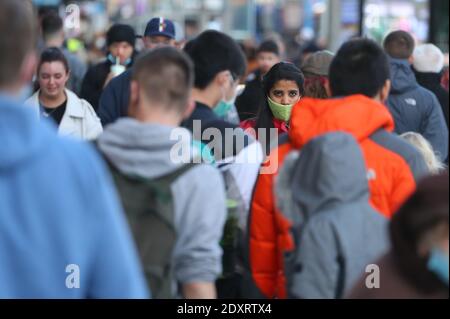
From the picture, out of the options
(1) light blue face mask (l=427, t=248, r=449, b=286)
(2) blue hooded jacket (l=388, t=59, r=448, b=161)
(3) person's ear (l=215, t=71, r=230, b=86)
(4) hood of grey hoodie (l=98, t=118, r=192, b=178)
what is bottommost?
(2) blue hooded jacket (l=388, t=59, r=448, b=161)

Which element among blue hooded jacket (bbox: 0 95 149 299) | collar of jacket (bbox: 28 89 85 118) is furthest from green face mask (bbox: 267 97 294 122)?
blue hooded jacket (bbox: 0 95 149 299)

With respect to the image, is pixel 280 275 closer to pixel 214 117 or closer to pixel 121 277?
pixel 214 117

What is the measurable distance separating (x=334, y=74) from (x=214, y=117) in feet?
2.40

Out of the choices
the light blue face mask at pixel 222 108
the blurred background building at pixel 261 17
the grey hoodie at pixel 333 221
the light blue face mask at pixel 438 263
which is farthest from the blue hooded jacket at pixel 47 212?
the blurred background building at pixel 261 17

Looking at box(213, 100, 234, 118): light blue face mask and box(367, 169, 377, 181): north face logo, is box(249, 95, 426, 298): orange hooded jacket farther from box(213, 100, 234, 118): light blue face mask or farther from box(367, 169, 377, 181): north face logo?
box(213, 100, 234, 118): light blue face mask

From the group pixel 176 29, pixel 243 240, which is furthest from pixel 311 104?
pixel 176 29

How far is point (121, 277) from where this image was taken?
2666 millimetres

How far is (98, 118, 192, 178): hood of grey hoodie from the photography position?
12.6 ft

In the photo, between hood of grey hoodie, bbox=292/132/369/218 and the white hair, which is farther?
the white hair

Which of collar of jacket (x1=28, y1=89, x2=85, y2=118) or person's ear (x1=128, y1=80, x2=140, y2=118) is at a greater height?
person's ear (x1=128, y1=80, x2=140, y2=118)

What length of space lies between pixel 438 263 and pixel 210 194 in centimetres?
103

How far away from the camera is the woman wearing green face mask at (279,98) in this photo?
7.00 metres

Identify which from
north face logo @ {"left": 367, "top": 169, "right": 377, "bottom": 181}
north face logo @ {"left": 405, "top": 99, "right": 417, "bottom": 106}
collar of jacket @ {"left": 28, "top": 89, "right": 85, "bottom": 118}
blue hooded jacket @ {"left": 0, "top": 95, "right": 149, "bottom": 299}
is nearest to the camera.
A: blue hooded jacket @ {"left": 0, "top": 95, "right": 149, "bottom": 299}

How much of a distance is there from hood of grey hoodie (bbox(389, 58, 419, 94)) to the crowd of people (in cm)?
280
